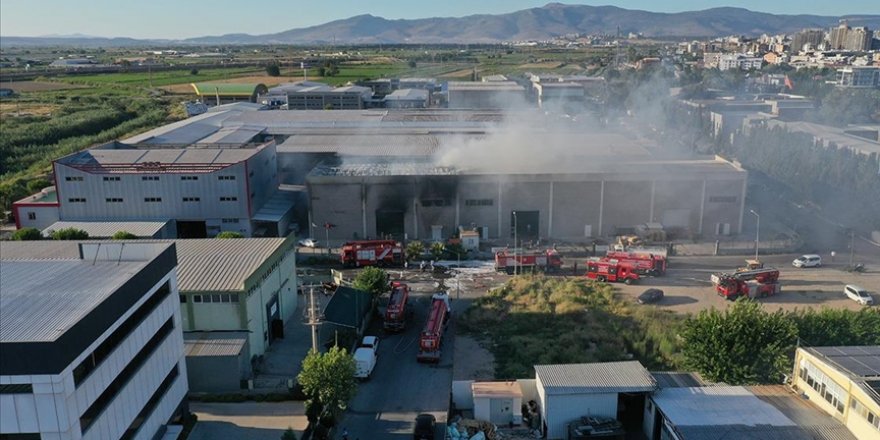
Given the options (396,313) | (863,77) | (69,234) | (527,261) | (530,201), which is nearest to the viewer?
(396,313)

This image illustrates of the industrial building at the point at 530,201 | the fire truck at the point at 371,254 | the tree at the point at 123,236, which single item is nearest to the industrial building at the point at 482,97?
the industrial building at the point at 530,201

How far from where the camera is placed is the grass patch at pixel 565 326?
1427cm

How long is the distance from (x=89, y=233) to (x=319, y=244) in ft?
24.0

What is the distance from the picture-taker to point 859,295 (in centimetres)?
1780

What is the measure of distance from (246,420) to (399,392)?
2.98 meters

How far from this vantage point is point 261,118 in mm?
38656

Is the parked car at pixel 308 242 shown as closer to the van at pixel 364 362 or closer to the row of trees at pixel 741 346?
the van at pixel 364 362

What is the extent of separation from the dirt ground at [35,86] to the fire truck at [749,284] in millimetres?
79896

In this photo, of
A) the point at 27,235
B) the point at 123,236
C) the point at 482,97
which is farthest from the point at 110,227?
the point at 482,97

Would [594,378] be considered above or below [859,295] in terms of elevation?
above

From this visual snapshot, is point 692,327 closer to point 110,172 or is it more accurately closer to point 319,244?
point 319,244

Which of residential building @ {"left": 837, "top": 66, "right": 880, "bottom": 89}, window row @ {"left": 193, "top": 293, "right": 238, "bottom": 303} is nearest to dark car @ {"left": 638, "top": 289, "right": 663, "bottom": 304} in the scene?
window row @ {"left": 193, "top": 293, "right": 238, "bottom": 303}

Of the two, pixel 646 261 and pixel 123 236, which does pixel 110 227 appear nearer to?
pixel 123 236

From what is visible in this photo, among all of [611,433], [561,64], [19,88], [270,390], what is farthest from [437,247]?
[561,64]
